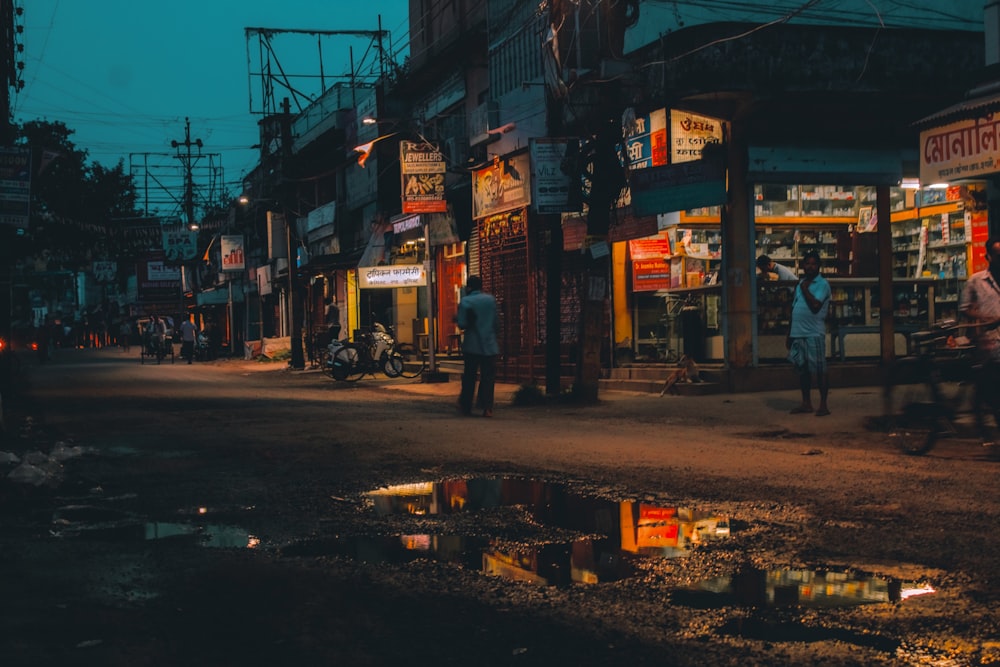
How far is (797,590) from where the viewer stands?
5.25 metres

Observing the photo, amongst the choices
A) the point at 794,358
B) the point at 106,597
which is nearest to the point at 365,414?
the point at 794,358

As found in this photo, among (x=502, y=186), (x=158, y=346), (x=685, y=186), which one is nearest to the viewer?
(x=685, y=186)

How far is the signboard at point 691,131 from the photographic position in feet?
61.3

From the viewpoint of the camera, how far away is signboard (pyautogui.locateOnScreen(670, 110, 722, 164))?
1869 centimetres

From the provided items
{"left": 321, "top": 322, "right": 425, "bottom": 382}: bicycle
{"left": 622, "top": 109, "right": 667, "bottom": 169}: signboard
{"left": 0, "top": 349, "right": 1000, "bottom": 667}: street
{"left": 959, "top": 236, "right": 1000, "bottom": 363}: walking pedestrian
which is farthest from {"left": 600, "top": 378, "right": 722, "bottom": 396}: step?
{"left": 959, "top": 236, "right": 1000, "bottom": 363}: walking pedestrian

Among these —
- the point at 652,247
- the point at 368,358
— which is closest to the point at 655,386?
the point at 652,247

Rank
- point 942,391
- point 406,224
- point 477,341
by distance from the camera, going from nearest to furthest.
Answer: point 942,391 < point 477,341 < point 406,224

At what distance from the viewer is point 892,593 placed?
5156 millimetres

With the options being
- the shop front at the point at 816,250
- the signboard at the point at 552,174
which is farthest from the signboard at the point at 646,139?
the signboard at the point at 552,174

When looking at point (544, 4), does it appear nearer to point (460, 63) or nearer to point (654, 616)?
point (460, 63)

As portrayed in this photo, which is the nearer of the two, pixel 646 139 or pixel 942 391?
pixel 942 391

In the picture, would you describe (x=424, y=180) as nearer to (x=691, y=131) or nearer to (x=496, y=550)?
(x=691, y=131)

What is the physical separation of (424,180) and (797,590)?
2050 cm

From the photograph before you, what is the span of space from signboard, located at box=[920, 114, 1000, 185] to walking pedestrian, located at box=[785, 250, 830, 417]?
1934 millimetres
